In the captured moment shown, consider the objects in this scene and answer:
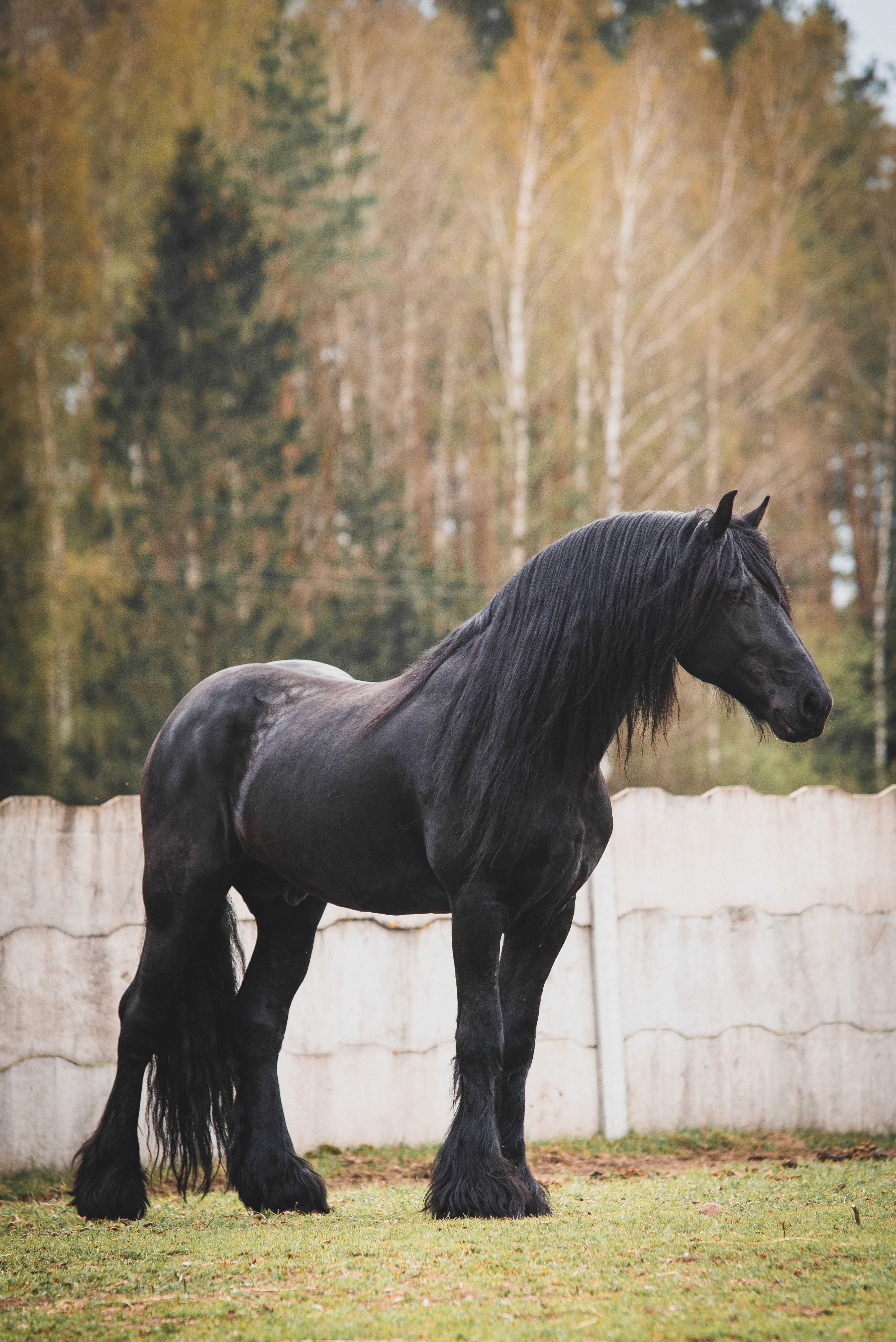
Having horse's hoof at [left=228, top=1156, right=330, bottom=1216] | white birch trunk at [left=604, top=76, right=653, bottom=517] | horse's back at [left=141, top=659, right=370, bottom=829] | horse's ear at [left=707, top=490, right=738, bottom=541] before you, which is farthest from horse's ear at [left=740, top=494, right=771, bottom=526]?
white birch trunk at [left=604, top=76, right=653, bottom=517]

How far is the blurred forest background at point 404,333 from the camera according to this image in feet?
59.7

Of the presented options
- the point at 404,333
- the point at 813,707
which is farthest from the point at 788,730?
the point at 404,333

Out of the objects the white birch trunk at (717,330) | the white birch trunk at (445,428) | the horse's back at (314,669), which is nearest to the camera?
the horse's back at (314,669)

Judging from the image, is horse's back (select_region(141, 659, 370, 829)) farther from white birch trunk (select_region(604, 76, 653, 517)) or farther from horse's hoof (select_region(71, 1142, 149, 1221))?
white birch trunk (select_region(604, 76, 653, 517))

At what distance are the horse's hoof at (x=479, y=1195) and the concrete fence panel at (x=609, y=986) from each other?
2.04 meters

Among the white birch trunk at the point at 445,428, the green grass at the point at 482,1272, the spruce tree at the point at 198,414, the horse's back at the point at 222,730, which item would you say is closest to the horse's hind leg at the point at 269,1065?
the green grass at the point at 482,1272

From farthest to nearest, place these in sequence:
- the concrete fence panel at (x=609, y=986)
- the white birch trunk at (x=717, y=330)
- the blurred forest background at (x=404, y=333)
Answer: the white birch trunk at (x=717, y=330)
the blurred forest background at (x=404, y=333)
the concrete fence panel at (x=609, y=986)

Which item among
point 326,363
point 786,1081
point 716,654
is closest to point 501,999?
point 716,654

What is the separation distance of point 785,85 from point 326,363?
386 inches

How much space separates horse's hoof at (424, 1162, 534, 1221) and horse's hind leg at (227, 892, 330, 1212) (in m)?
0.69

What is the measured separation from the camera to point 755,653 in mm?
3248

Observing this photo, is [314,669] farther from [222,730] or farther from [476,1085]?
[476,1085]

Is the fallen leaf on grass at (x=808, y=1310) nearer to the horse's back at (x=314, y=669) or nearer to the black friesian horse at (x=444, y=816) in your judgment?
the black friesian horse at (x=444, y=816)

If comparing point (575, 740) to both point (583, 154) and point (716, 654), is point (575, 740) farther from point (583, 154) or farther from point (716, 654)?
point (583, 154)
